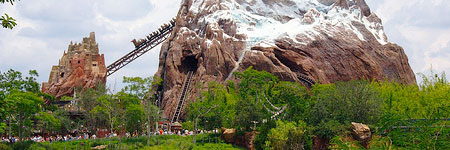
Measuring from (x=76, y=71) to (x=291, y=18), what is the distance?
28482mm

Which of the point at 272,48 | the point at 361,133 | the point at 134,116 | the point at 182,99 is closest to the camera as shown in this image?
the point at 361,133

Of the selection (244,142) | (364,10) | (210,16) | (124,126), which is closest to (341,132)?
(244,142)

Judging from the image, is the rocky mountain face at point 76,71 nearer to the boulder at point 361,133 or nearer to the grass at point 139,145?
the grass at point 139,145

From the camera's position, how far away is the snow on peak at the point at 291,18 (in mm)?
58219

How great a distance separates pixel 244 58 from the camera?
54.0 metres

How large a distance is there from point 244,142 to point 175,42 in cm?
2499

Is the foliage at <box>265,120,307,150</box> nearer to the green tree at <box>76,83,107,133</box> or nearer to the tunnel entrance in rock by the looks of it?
the green tree at <box>76,83,107,133</box>

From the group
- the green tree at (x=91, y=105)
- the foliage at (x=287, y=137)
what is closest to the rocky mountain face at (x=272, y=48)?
the green tree at (x=91, y=105)

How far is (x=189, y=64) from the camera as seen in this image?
60062mm

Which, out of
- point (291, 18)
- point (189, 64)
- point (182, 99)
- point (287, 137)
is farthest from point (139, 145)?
point (291, 18)

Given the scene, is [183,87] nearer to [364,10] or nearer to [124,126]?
[124,126]

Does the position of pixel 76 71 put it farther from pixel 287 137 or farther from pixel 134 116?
pixel 287 137

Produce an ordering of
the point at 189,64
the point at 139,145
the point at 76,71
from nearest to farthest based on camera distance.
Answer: the point at 139,145
the point at 189,64
the point at 76,71

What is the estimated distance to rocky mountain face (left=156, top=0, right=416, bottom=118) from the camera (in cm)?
5453
